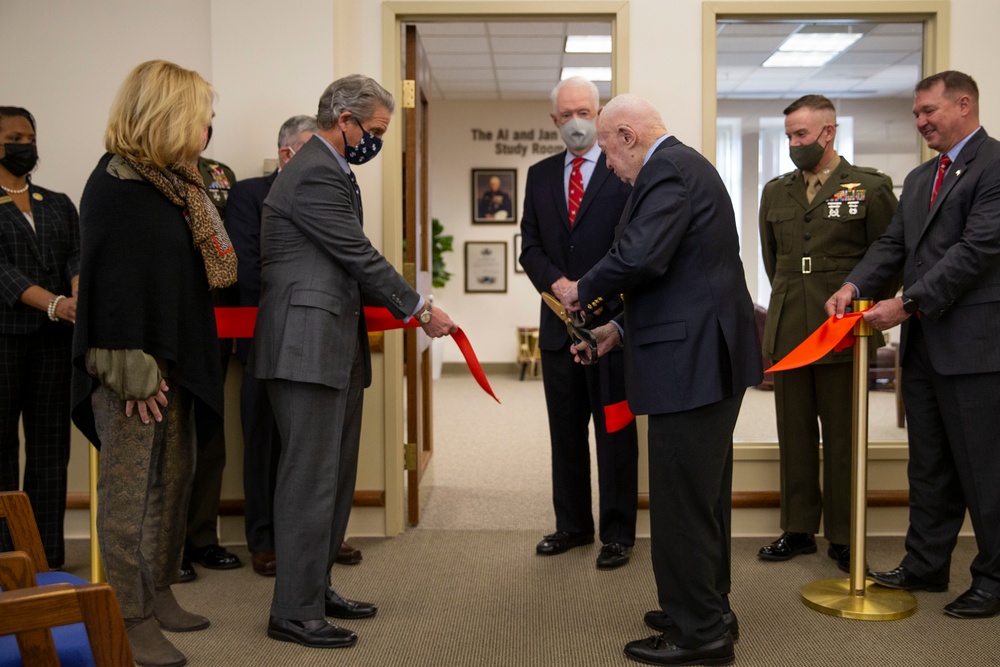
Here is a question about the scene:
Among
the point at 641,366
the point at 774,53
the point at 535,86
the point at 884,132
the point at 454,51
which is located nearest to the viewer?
the point at 641,366

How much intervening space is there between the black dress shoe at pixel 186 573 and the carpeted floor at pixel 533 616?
0.14ft

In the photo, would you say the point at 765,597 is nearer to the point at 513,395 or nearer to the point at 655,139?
the point at 655,139

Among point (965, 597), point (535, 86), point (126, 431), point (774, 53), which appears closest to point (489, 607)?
point (126, 431)

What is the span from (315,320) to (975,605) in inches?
89.1

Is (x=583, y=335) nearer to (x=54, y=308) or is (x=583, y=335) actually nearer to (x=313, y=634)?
(x=313, y=634)

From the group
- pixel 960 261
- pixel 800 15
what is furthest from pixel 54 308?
pixel 800 15

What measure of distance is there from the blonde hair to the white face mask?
1.65 meters

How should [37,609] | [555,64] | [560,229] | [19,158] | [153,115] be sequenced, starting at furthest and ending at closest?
[555,64] < [560,229] < [19,158] < [153,115] < [37,609]

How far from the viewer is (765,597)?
3182 millimetres

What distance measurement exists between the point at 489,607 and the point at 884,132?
456cm

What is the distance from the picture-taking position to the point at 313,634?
8.91 feet

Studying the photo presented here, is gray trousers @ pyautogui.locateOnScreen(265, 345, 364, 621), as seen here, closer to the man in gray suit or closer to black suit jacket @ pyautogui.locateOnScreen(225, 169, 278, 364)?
the man in gray suit

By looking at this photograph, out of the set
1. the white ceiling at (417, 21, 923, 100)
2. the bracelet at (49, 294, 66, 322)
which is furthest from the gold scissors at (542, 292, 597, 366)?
the white ceiling at (417, 21, 923, 100)

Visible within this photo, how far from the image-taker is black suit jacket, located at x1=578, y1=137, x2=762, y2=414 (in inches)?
95.0
